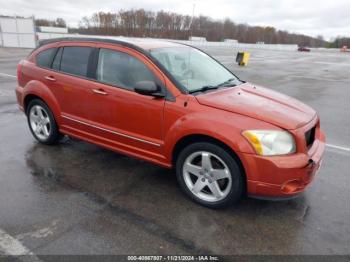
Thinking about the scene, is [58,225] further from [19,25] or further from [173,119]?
[19,25]

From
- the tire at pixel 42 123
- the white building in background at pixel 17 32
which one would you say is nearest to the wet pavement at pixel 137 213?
the tire at pixel 42 123

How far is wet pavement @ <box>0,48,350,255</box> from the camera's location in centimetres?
276

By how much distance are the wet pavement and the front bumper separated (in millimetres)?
364

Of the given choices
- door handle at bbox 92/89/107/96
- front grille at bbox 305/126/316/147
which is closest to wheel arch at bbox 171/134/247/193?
front grille at bbox 305/126/316/147

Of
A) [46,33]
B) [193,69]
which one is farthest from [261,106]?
[46,33]

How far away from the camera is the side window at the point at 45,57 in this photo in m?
4.67

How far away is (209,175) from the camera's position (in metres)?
3.31

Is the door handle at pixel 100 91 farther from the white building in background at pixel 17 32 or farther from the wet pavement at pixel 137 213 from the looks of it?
the white building in background at pixel 17 32

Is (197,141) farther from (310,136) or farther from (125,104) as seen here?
(310,136)

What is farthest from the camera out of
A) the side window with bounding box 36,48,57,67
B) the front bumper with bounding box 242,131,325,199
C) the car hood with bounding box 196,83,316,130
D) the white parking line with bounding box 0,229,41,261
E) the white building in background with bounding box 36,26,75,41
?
the white building in background with bounding box 36,26,75,41

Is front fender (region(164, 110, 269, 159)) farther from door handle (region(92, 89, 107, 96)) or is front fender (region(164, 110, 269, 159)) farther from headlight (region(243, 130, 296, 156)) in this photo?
door handle (region(92, 89, 107, 96))

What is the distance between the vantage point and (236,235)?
292 centimetres

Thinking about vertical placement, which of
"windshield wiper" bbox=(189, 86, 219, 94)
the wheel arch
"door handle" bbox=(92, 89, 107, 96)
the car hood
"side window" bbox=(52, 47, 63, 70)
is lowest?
the wheel arch

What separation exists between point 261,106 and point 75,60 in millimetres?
2658
